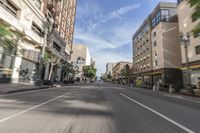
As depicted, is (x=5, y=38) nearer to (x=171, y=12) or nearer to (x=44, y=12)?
(x=44, y=12)

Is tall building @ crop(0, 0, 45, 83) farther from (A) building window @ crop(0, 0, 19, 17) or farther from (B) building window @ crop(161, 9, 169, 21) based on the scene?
(B) building window @ crop(161, 9, 169, 21)

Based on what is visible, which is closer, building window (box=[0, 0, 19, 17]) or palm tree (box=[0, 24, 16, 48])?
palm tree (box=[0, 24, 16, 48])

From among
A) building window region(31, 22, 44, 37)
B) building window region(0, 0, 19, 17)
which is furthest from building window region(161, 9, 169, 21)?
building window region(0, 0, 19, 17)

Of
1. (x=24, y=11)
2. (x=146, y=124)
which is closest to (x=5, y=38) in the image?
(x=146, y=124)

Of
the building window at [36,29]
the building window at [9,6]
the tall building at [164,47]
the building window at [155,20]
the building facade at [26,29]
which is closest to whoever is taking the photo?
the building window at [9,6]

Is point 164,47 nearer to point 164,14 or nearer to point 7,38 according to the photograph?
point 164,14

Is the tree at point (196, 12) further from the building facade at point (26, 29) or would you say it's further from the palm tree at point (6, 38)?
the building facade at point (26, 29)

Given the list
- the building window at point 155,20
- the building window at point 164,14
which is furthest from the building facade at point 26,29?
the building window at point 164,14

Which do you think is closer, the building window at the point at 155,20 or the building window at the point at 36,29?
the building window at the point at 36,29

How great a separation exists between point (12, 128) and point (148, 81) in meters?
46.5

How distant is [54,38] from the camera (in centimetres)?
3778

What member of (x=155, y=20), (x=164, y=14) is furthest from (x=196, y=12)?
(x=155, y=20)

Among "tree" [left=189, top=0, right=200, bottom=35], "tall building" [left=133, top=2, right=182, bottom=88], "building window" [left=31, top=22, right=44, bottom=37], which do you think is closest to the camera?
"tree" [left=189, top=0, right=200, bottom=35]

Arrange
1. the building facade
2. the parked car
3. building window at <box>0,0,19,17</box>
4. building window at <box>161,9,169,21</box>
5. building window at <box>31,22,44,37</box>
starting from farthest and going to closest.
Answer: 1. building window at <box>161,9,169,21</box>
2. building window at <box>31,22,44,37</box>
3. the parked car
4. the building facade
5. building window at <box>0,0,19,17</box>
